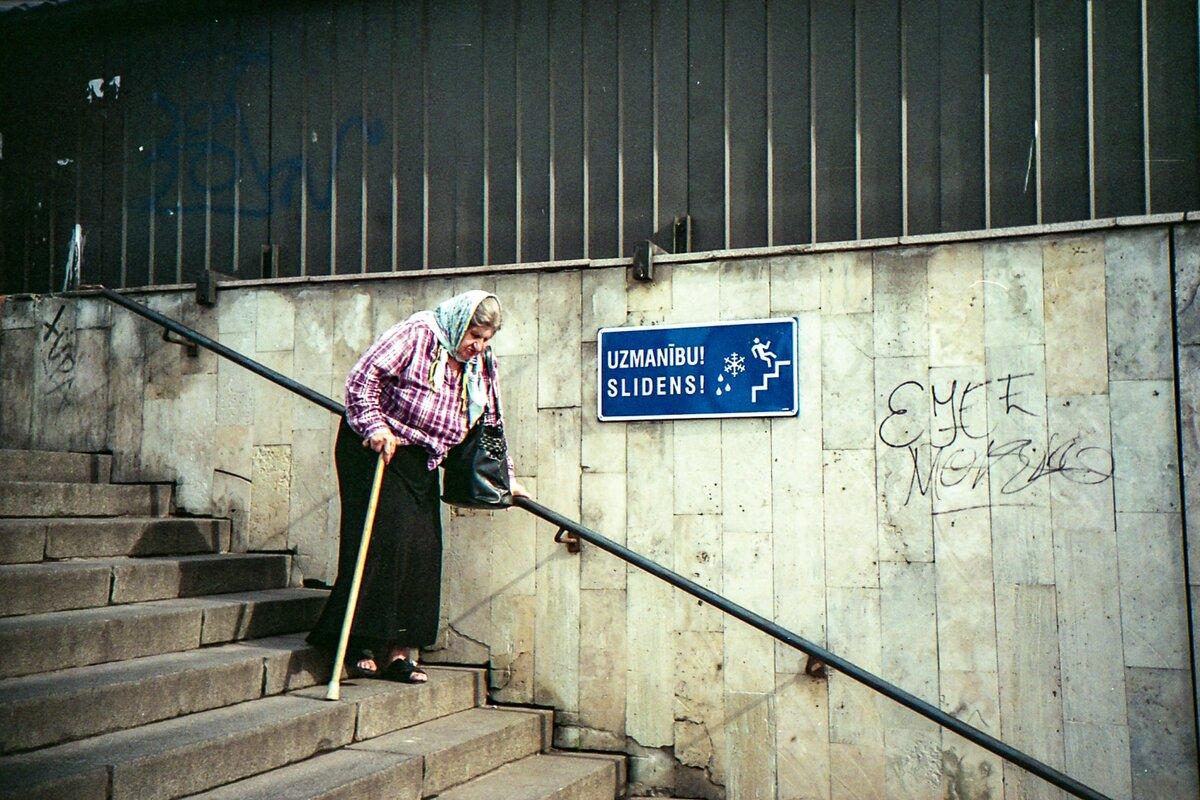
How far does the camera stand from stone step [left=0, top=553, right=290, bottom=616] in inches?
177

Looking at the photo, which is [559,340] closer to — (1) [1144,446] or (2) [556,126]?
(2) [556,126]

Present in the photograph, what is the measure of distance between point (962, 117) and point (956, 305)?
3.24ft

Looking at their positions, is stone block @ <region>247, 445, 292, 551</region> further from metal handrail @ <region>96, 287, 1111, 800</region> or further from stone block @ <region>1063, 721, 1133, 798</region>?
stone block @ <region>1063, 721, 1133, 798</region>

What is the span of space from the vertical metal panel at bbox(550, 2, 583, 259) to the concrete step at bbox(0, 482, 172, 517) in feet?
8.81

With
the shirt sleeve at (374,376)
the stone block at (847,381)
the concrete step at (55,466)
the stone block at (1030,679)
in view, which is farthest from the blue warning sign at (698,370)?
the concrete step at (55,466)

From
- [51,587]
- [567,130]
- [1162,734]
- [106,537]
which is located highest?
[567,130]

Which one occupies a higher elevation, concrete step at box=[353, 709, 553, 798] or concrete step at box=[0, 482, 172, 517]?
concrete step at box=[0, 482, 172, 517]

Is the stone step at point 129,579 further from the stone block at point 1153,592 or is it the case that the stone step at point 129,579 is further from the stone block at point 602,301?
the stone block at point 1153,592

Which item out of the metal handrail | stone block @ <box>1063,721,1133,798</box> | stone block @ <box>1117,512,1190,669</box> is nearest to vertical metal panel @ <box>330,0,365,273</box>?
the metal handrail

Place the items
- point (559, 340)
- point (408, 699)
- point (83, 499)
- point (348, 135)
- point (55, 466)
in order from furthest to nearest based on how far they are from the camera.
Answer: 1. point (348, 135)
2. point (55, 466)
3. point (559, 340)
4. point (83, 499)
5. point (408, 699)

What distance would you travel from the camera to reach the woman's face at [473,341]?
5.08 metres

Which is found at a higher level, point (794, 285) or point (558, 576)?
point (794, 285)

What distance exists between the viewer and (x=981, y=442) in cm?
506

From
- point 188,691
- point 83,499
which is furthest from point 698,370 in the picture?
point 83,499
